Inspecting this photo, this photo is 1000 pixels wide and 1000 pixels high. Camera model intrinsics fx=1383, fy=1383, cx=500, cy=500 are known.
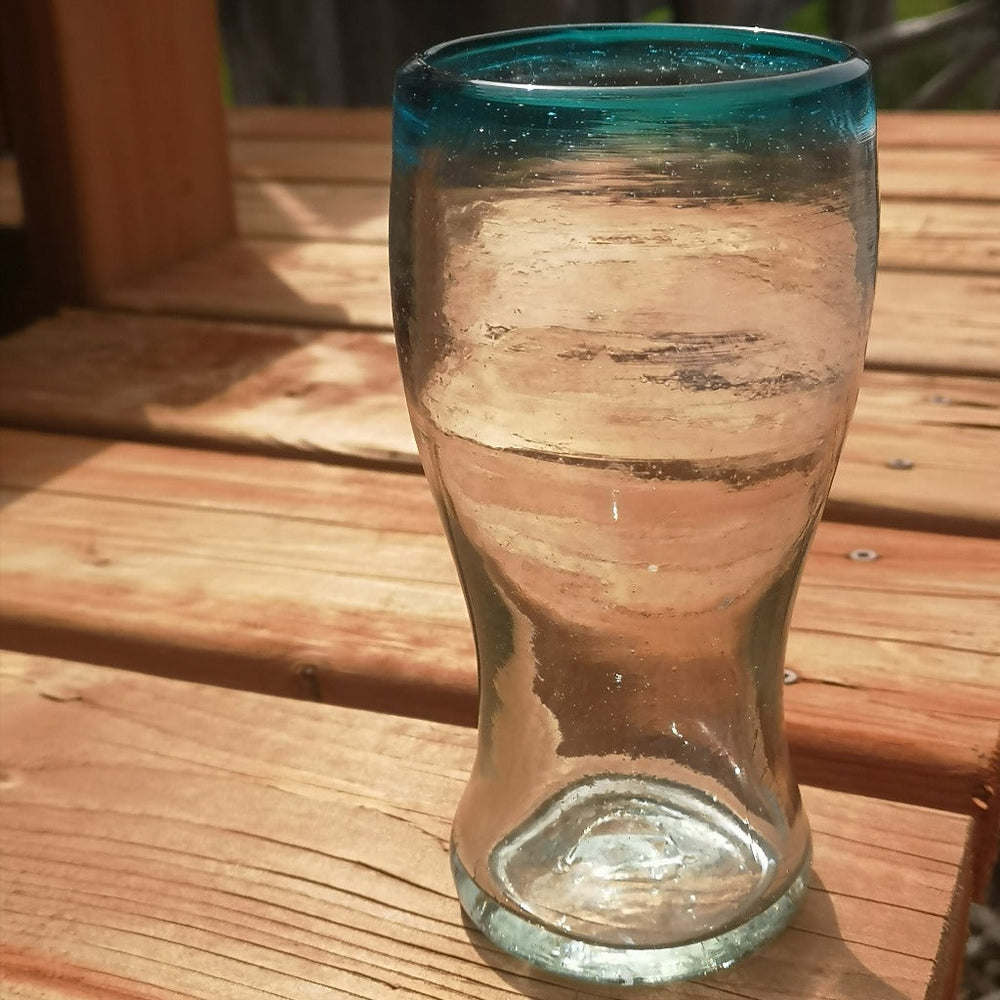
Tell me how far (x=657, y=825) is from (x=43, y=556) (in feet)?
1.40

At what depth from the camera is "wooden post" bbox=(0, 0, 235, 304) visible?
3.85ft

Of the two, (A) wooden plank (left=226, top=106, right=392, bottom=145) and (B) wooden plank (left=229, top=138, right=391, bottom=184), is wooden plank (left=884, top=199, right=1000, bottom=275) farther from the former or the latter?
(A) wooden plank (left=226, top=106, right=392, bottom=145)

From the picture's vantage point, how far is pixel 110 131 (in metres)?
1.24

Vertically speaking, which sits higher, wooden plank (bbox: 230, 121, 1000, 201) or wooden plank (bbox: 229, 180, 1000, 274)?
wooden plank (bbox: 230, 121, 1000, 201)

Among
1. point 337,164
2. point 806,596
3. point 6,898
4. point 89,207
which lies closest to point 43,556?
point 6,898

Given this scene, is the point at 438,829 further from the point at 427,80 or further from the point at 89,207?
the point at 89,207

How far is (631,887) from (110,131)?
38.8 inches

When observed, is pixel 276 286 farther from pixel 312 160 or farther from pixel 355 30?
pixel 355 30

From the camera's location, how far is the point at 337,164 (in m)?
1.65

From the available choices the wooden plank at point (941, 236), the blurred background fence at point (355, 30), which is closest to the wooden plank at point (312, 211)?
the wooden plank at point (941, 236)

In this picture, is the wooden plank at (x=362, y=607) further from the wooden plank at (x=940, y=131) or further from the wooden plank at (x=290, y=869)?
the wooden plank at (x=940, y=131)

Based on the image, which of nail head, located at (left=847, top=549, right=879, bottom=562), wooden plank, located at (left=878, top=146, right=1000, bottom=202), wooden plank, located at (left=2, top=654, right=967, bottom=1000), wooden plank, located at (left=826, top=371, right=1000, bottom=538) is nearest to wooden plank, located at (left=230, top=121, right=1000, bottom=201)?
wooden plank, located at (left=878, top=146, right=1000, bottom=202)

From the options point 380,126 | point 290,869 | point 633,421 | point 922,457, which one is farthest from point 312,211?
Answer: point 633,421

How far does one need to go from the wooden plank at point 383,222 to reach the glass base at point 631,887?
2.14ft
